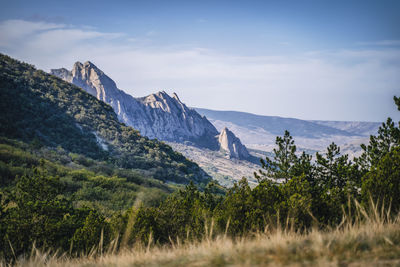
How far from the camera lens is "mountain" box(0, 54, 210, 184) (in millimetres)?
54344

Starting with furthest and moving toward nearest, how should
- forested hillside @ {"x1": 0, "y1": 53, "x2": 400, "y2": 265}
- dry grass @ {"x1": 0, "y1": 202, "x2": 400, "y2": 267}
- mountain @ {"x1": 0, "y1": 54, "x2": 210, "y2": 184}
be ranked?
mountain @ {"x1": 0, "y1": 54, "x2": 210, "y2": 184} → forested hillside @ {"x1": 0, "y1": 53, "x2": 400, "y2": 265} → dry grass @ {"x1": 0, "y1": 202, "x2": 400, "y2": 267}

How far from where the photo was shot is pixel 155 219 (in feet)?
37.3

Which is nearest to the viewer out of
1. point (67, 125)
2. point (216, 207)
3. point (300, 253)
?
point (300, 253)

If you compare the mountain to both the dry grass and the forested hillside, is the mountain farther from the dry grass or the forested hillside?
the dry grass

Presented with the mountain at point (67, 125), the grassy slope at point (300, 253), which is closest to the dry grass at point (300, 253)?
the grassy slope at point (300, 253)

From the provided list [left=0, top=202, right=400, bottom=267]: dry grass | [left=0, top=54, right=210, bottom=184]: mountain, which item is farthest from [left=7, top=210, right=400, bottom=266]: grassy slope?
[left=0, top=54, right=210, bottom=184]: mountain

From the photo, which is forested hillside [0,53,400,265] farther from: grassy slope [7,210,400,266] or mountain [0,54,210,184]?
mountain [0,54,210,184]

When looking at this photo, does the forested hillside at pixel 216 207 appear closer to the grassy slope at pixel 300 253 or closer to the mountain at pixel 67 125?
the grassy slope at pixel 300 253

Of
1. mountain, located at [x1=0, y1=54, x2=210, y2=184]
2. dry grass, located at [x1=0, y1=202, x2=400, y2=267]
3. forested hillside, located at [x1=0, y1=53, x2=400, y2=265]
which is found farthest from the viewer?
mountain, located at [x1=0, y1=54, x2=210, y2=184]

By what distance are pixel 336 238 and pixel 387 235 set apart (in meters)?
0.99

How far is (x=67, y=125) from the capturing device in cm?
6600

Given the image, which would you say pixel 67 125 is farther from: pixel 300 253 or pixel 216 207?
pixel 300 253

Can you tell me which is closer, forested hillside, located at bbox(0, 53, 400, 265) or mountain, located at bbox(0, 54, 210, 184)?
forested hillside, located at bbox(0, 53, 400, 265)

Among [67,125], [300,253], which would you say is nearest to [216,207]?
[300,253]
